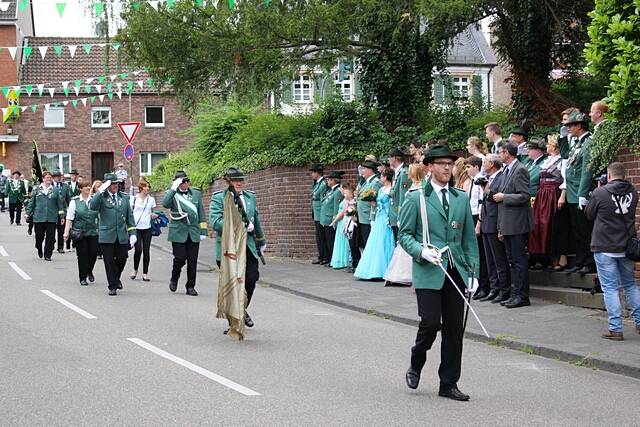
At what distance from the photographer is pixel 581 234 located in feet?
44.7

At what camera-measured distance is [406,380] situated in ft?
28.0

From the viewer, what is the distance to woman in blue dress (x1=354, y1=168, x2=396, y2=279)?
1817 centimetres

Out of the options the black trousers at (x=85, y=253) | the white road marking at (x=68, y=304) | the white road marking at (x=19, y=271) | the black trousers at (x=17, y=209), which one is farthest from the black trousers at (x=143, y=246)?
the black trousers at (x=17, y=209)

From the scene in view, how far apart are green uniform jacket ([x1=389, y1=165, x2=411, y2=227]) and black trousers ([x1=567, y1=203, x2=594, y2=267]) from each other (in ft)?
11.3

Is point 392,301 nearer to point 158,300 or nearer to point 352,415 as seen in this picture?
point 158,300

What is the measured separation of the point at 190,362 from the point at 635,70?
582 cm

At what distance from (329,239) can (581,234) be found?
855 cm

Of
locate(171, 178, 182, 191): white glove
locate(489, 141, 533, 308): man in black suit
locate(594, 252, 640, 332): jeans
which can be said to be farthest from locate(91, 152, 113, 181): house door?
locate(594, 252, 640, 332): jeans

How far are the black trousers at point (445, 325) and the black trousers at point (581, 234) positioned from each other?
221 inches

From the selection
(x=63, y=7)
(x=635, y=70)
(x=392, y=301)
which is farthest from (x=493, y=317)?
(x=63, y=7)

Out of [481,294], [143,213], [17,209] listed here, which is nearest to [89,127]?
[17,209]

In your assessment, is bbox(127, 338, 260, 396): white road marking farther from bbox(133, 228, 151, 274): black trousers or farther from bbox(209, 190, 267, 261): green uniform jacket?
bbox(133, 228, 151, 274): black trousers

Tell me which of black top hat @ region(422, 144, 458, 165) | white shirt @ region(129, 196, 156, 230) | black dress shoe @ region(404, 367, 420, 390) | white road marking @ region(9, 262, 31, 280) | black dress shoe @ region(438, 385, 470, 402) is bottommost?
black dress shoe @ region(438, 385, 470, 402)

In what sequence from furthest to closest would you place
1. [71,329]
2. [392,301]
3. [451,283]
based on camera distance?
[392,301], [71,329], [451,283]
